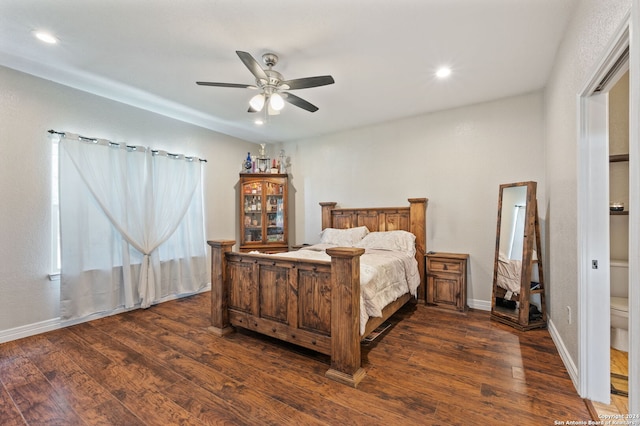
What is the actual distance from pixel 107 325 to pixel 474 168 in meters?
5.02

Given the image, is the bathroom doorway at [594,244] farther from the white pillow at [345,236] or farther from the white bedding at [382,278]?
the white pillow at [345,236]

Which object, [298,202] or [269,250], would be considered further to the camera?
[298,202]

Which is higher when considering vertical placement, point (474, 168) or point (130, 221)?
point (474, 168)

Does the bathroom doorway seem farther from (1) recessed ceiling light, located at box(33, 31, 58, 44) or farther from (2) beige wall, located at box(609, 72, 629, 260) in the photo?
(1) recessed ceiling light, located at box(33, 31, 58, 44)

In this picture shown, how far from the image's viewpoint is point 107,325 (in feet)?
10.8

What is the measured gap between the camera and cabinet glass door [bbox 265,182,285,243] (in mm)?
5219

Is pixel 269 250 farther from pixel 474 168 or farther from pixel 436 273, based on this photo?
pixel 474 168

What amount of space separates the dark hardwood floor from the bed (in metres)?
0.16

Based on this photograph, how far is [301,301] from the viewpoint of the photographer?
8.29 ft

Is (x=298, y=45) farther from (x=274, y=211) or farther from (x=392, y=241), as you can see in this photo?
(x=274, y=211)

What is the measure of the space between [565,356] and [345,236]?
2.79 m

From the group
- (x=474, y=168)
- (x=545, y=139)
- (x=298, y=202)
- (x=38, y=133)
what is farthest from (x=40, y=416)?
(x=545, y=139)

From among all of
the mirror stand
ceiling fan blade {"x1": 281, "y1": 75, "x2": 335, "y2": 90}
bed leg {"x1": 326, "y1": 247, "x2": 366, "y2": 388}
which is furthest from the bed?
ceiling fan blade {"x1": 281, "y1": 75, "x2": 335, "y2": 90}

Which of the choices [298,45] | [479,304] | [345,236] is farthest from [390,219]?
[298,45]
